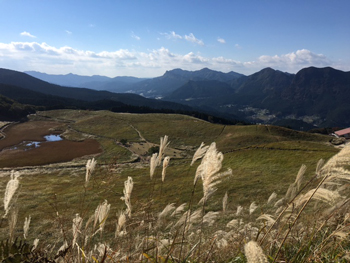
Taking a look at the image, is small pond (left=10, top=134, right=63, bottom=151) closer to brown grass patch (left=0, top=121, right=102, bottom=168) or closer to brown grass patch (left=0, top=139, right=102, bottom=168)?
brown grass patch (left=0, top=121, right=102, bottom=168)

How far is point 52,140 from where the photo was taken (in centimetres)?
6656

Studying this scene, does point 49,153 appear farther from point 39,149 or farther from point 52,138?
point 52,138

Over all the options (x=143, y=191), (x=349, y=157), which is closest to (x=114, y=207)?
(x=143, y=191)

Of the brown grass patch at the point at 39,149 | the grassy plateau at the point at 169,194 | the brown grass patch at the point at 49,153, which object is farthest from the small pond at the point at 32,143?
the brown grass patch at the point at 49,153

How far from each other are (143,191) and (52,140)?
52235mm

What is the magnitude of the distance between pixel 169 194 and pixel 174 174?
11.4 metres

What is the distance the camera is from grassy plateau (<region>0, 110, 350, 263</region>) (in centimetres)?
274

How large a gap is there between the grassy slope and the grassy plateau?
156 millimetres

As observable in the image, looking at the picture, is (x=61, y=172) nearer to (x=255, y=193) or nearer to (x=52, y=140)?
(x=52, y=140)

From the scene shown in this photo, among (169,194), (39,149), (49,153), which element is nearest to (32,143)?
(39,149)

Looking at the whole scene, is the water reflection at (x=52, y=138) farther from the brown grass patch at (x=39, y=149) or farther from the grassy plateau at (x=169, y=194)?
the grassy plateau at (x=169, y=194)

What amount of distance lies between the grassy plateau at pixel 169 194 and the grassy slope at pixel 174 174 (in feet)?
0.51

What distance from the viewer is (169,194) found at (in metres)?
24.6

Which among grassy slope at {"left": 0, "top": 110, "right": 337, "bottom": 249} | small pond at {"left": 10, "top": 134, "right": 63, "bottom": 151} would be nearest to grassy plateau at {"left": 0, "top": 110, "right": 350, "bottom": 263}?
grassy slope at {"left": 0, "top": 110, "right": 337, "bottom": 249}
